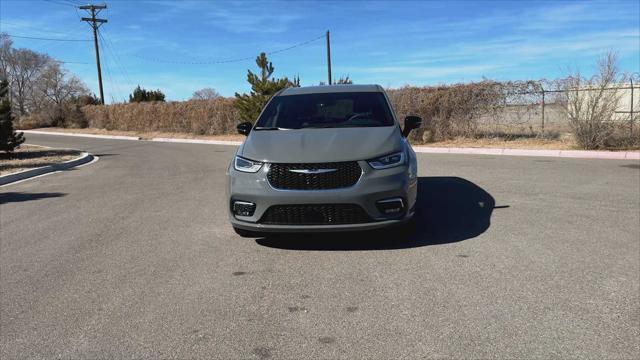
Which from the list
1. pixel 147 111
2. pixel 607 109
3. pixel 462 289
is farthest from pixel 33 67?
pixel 462 289

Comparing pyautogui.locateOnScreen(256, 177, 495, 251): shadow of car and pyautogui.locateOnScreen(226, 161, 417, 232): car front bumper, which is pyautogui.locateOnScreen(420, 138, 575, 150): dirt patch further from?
pyautogui.locateOnScreen(226, 161, 417, 232): car front bumper

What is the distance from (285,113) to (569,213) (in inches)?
150

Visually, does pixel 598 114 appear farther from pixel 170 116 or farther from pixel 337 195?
pixel 170 116

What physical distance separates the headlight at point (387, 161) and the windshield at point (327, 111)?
877mm

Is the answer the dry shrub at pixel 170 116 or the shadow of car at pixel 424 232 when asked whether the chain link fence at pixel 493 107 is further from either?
the dry shrub at pixel 170 116

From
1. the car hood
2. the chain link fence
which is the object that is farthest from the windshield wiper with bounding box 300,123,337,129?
the chain link fence

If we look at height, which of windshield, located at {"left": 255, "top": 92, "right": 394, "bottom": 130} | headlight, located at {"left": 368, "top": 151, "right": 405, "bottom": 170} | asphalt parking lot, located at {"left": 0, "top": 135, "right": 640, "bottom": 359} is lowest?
asphalt parking lot, located at {"left": 0, "top": 135, "right": 640, "bottom": 359}

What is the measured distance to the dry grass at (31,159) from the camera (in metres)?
12.8

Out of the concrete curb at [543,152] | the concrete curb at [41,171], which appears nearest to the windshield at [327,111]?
the concrete curb at [41,171]

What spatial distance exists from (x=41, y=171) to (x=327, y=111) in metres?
9.63

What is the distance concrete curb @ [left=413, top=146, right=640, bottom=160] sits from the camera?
12219mm

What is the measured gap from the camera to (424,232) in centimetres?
532

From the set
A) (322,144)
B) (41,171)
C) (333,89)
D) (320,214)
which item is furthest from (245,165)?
(41,171)

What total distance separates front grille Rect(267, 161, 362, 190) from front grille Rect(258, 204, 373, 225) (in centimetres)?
18
